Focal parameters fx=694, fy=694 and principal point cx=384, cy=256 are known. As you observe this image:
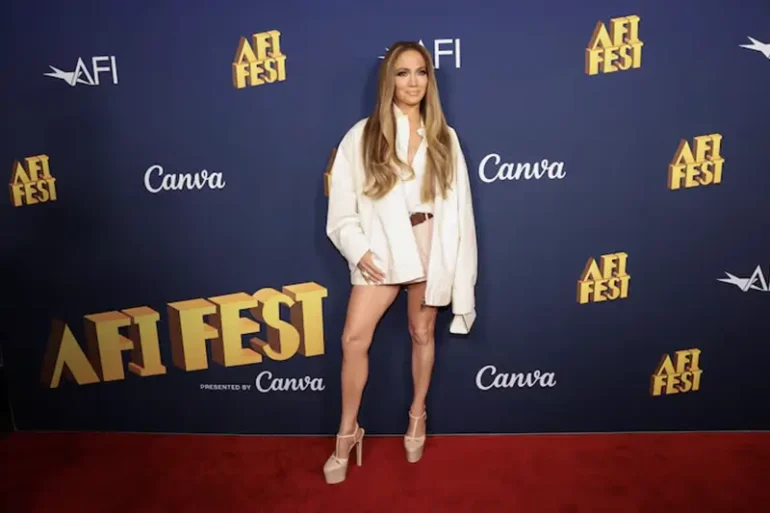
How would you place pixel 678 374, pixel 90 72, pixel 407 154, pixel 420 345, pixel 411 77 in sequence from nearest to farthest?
pixel 411 77 < pixel 407 154 < pixel 90 72 < pixel 420 345 < pixel 678 374

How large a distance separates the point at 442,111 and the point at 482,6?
1.38 ft

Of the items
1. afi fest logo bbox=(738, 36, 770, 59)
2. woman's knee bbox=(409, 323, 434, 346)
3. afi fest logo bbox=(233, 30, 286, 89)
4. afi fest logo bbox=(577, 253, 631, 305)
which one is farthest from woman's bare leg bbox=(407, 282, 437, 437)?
afi fest logo bbox=(738, 36, 770, 59)

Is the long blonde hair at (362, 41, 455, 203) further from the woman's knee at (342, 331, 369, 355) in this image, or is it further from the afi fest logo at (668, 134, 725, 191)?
the afi fest logo at (668, 134, 725, 191)

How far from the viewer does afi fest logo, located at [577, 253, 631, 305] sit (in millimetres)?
2906

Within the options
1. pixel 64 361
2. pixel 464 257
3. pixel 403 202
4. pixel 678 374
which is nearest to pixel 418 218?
pixel 403 202

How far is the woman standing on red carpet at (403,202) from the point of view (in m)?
2.57

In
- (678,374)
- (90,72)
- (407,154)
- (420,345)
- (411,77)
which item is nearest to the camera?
(411,77)

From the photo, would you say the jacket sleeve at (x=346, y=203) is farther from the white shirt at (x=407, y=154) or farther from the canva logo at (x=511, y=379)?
the canva logo at (x=511, y=379)

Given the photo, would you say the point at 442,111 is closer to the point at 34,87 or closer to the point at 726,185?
the point at 726,185

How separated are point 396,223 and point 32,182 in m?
1.57

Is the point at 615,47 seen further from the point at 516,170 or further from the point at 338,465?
the point at 338,465

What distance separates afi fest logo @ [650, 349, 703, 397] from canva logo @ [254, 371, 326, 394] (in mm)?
1478

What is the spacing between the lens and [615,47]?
2.67m

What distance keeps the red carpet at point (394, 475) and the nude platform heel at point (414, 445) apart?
4 cm
